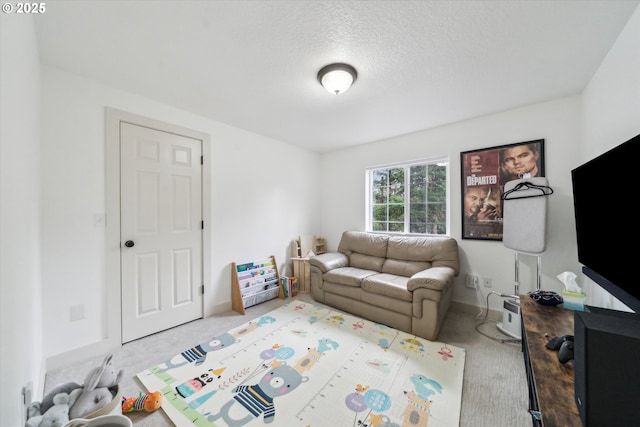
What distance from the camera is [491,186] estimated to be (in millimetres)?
2746

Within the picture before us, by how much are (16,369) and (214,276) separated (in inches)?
76.6

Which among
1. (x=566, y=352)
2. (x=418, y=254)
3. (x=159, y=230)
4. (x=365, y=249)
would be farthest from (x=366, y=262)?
(x=159, y=230)

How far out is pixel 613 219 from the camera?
109 centimetres

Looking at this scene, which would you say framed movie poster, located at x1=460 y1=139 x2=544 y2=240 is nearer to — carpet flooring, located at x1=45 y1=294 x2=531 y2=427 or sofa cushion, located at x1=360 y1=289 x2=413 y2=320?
carpet flooring, located at x1=45 y1=294 x2=531 y2=427

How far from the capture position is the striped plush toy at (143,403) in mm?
1469

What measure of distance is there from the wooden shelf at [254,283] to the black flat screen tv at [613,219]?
10.2 ft

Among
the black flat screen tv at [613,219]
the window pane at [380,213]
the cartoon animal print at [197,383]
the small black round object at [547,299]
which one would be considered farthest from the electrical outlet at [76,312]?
the small black round object at [547,299]

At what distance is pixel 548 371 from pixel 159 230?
3132 mm

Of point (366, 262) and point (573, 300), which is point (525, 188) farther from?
point (366, 262)

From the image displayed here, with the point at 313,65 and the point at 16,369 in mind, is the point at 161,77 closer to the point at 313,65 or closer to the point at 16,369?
the point at 313,65

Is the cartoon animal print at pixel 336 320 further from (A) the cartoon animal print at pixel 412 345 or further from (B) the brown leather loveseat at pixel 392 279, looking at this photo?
(A) the cartoon animal print at pixel 412 345

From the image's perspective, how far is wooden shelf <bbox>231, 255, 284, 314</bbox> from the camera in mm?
3002

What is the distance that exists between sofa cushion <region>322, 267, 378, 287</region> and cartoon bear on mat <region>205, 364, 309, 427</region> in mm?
1213

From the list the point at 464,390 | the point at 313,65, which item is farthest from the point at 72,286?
the point at 464,390
